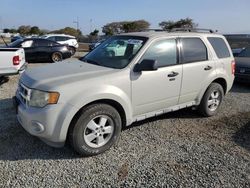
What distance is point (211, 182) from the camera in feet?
10.8

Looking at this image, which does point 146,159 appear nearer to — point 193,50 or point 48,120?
point 48,120

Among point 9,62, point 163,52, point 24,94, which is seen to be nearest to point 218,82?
point 163,52

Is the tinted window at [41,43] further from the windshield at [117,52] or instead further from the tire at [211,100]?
the tire at [211,100]

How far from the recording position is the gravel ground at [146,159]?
332cm

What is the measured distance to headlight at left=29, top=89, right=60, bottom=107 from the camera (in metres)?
3.47

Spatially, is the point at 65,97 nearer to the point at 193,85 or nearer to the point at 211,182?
the point at 211,182

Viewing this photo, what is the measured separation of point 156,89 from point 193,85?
957mm

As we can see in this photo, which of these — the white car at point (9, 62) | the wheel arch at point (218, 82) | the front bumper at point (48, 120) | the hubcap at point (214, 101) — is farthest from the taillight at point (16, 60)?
the hubcap at point (214, 101)

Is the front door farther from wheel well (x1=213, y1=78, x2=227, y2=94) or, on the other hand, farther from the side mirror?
wheel well (x1=213, y1=78, x2=227, y2=94)

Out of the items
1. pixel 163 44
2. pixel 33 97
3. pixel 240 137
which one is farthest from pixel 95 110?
pixel 240 137

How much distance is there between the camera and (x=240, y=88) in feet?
27.9

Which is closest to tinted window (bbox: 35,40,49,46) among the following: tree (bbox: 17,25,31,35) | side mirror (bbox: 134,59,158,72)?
side mirror (bbox: 134,59,158,72)

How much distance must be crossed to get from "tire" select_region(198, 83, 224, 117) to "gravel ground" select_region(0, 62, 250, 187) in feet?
0.95

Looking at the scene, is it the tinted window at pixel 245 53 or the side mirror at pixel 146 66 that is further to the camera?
the tinted window at pixel 245 53
